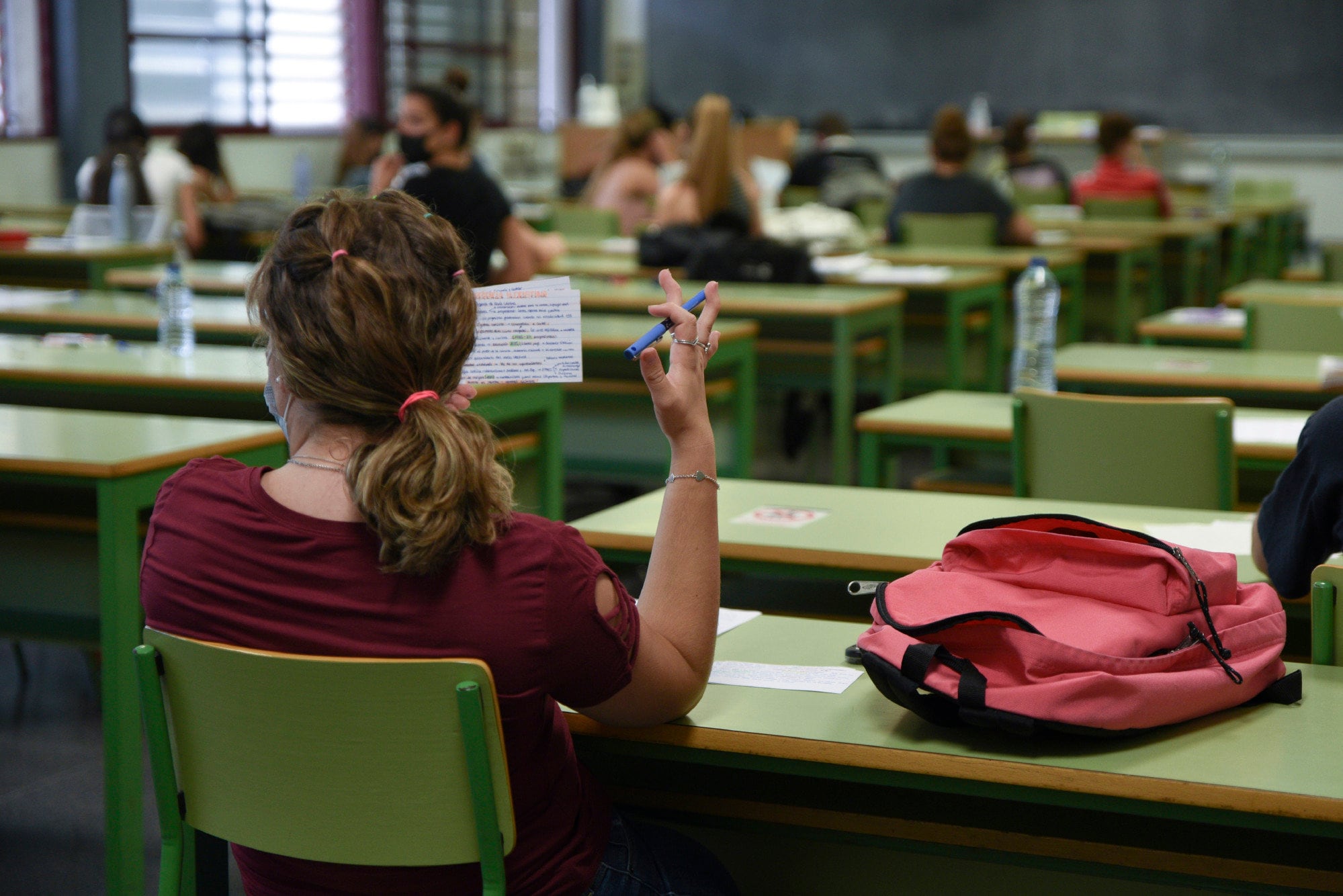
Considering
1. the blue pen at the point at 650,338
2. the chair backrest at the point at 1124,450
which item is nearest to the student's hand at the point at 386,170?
the chair backrest at the point at 1124,450

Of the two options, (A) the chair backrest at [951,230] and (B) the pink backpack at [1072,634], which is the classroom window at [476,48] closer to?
(A) the chair backrest at [951,230]

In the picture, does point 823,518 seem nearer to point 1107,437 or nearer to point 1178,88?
point 1107,437

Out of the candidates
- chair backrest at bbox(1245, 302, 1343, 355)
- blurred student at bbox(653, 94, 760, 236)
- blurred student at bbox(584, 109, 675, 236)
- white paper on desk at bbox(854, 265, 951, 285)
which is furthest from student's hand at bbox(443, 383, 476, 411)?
blurred student at bbox(584, 109, 675, 236)

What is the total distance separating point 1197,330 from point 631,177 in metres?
4.03

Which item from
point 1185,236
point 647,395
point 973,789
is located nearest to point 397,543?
point 973,789

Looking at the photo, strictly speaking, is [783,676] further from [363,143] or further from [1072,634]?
[363,143]

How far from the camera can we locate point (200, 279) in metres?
4.92

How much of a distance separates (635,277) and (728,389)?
1199mm

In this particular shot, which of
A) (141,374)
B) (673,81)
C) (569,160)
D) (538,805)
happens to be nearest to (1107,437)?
(538,805)

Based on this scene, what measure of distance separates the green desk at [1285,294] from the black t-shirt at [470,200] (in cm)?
224

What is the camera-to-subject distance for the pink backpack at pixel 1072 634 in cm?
133

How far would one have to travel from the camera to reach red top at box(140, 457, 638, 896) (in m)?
1.26

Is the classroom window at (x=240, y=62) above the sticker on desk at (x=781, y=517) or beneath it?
above

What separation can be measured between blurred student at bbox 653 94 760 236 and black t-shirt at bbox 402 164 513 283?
1.16m
